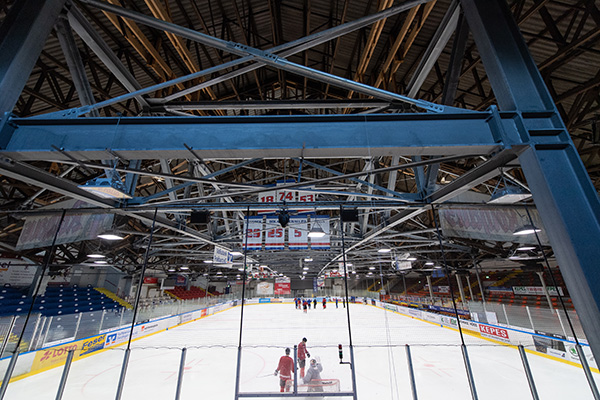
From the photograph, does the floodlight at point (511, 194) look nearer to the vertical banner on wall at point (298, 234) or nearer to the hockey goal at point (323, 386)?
the hockey goal at point (323, 386)

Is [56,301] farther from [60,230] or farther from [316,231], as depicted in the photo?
[316,231]

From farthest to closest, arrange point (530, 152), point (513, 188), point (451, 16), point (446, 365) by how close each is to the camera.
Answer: point (446, 365) → point (451, 16) → point (513, 188) → point (530, 152)

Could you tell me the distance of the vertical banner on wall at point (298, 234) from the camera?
11680 millimetres

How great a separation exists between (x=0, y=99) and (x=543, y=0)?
1042cm

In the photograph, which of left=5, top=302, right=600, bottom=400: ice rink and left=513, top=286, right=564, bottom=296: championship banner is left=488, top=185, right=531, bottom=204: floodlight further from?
left=513, top=286, right=564, bottom=296: championship banner

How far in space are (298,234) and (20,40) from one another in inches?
394

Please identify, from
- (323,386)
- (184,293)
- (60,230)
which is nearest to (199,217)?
(60,230)

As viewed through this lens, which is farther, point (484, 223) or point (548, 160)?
point (484, 223)

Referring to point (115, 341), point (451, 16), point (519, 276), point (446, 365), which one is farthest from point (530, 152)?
point (519, 276)

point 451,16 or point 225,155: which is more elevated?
point 451,16

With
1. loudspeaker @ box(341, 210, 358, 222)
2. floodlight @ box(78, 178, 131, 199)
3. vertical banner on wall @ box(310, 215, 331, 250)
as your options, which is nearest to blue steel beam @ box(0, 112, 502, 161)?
floodlight @ box(78, 178, 131, 199)

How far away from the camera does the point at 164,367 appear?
35.9 ft

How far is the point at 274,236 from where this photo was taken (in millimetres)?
12016

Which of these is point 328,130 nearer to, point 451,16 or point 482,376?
point 451,16
